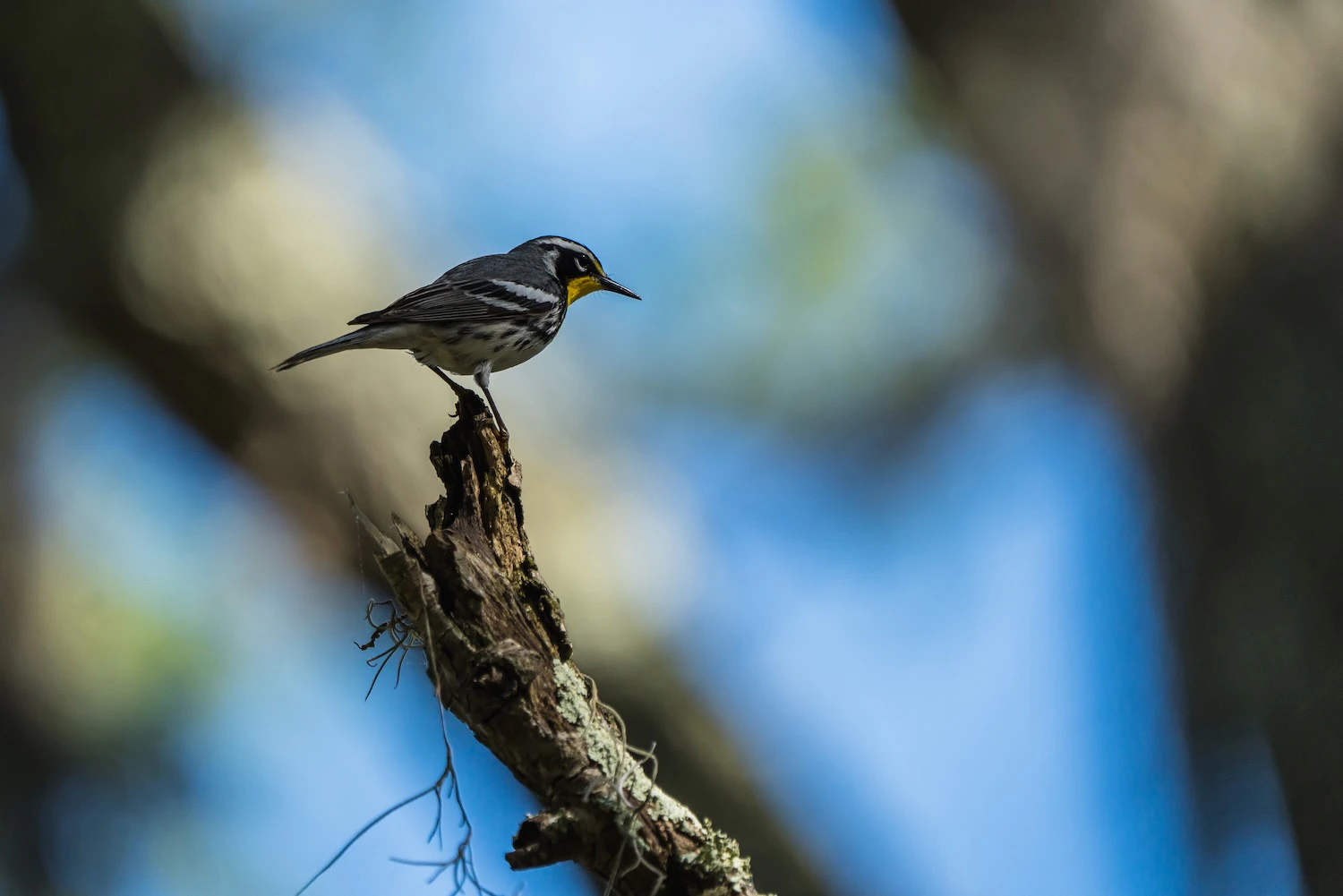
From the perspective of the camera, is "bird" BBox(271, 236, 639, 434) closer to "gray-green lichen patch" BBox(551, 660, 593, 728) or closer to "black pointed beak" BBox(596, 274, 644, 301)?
"black pointed beak" BBox(596, 274, 644, 301)

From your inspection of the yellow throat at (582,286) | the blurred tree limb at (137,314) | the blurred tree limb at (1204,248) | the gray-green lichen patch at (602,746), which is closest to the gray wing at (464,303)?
the yellow throat at (582,286)

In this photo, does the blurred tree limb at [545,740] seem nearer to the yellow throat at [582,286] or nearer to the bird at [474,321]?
the bird at [474,321]

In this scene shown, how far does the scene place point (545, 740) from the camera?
2.31 m

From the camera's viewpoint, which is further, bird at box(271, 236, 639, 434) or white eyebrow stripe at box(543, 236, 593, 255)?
white eyebrow stripe at box(543, 236, 593, 255)

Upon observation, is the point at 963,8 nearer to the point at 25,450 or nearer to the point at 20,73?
the point at 20,73

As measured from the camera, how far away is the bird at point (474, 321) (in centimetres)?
455

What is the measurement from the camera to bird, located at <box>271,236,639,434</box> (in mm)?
4555

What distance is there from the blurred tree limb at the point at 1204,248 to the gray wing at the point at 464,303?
10.4 feet

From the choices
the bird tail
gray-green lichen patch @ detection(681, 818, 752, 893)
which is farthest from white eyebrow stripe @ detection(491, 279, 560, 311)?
gray-green lichen patch @ detection(681, 818, 752, 893)

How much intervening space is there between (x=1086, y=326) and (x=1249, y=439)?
43.8 inches

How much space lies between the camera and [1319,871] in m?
6.24

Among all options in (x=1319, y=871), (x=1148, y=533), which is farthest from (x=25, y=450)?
(x=1319, y=871)

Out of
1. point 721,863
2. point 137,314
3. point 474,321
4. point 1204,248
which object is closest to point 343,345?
point 474,321

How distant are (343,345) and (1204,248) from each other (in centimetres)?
504
